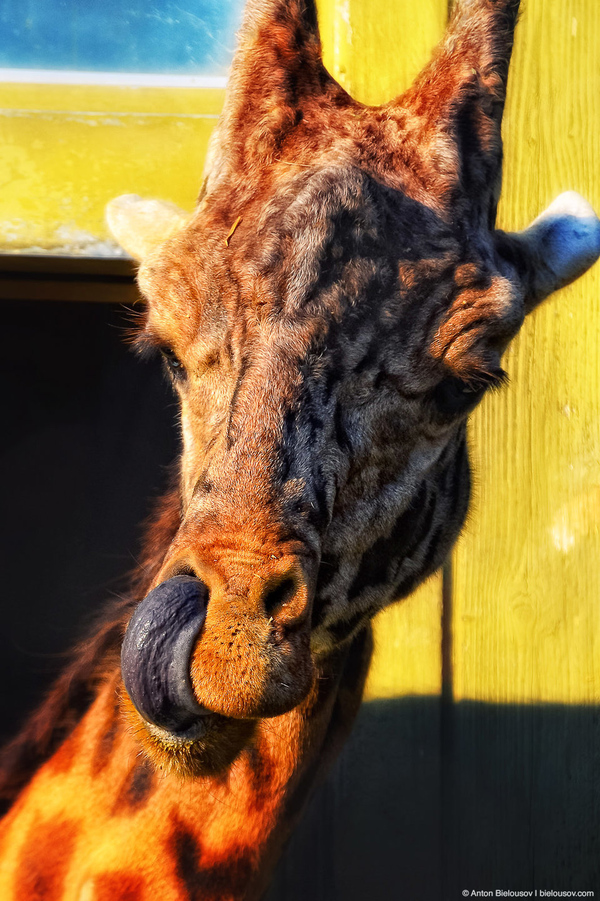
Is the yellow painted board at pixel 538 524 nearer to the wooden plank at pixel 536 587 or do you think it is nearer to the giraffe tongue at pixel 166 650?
the wooden plank at pixel 536 587

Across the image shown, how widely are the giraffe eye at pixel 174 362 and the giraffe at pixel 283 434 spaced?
0.01 meters

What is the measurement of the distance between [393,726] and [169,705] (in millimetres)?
2441

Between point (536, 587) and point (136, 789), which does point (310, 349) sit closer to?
point (136, 789)

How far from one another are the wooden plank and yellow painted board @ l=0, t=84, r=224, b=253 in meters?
1.41

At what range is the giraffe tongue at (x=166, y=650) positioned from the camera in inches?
62.6

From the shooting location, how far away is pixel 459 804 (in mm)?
3805

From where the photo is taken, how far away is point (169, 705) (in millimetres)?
1629

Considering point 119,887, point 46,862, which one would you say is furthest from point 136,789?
point 46,862

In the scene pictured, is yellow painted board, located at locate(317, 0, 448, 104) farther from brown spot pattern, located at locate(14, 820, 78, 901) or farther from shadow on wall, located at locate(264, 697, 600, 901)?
brown spot pattern, located at locate(14, 820, 78, 901)

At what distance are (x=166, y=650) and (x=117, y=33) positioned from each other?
9.05 feet

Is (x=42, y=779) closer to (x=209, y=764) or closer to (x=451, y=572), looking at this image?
(x=209, y=764)

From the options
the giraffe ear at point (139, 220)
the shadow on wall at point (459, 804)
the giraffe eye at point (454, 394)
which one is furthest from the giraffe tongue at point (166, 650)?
the shadow on wall at point (459, 804)

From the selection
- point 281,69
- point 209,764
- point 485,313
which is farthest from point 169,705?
point 281,69

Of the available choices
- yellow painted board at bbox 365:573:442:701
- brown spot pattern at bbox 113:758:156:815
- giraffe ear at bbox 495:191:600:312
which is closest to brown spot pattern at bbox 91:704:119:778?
brown spot pattern at bbox 113:758:156:815
